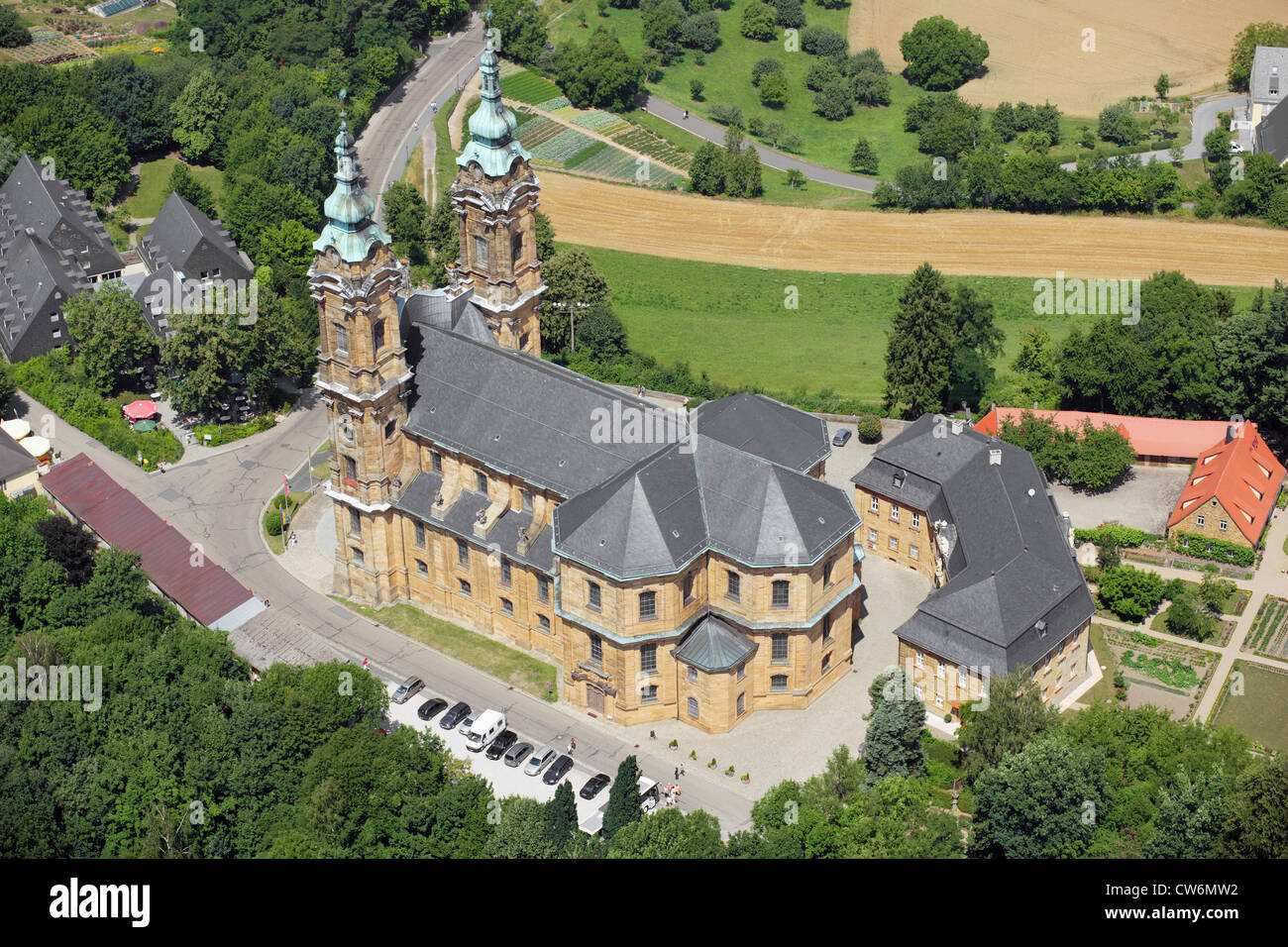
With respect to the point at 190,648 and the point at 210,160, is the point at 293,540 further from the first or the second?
the point at 210,160

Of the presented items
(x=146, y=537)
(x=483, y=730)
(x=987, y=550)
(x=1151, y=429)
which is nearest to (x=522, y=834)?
(x=483, y=730)

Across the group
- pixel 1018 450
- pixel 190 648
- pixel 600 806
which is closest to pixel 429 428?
pixel 190 648

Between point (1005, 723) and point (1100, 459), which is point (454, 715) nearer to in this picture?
point (1005, 723)

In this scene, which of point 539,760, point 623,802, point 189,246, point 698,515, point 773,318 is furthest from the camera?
point 773,318

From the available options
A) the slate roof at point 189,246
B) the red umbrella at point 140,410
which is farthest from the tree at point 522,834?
the slate roof at point 189,246

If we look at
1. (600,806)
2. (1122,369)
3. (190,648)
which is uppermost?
(1122,369)

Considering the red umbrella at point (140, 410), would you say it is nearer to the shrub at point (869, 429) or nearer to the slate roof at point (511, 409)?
the slate roof at point (511, 409)
